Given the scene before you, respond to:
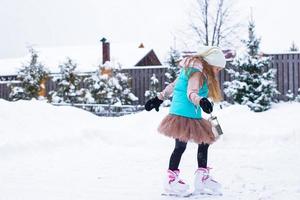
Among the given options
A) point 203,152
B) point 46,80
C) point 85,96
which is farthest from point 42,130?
point 46,80

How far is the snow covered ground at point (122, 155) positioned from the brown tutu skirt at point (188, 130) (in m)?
0.47

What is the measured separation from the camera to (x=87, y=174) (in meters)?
4.95

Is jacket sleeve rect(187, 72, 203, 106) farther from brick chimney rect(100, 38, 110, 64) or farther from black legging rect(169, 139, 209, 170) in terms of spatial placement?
brick chimney rect(100, 38, 110, 64)

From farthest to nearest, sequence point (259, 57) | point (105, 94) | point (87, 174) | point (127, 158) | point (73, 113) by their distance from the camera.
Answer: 1. point (105, 94)
2. point (259, 57)
3. point (73, 113)
4. point (127, 158)
5. point (87, 174)

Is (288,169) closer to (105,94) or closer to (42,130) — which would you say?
(42,130)

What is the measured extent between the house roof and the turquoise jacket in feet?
87.8

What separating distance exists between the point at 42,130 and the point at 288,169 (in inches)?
138

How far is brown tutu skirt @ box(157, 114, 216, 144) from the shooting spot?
165 inches

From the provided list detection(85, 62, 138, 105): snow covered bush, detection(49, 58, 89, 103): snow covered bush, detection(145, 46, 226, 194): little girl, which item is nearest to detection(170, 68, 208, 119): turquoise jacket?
detection(145, 46, 226, 194): little girl

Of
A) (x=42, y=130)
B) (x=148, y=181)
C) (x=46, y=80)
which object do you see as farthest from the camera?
(x=46, y=80)

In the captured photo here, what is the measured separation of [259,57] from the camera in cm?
1386

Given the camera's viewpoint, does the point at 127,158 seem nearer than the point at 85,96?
Yes

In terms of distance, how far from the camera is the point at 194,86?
408cm

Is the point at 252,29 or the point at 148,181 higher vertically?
the point at 252,29
